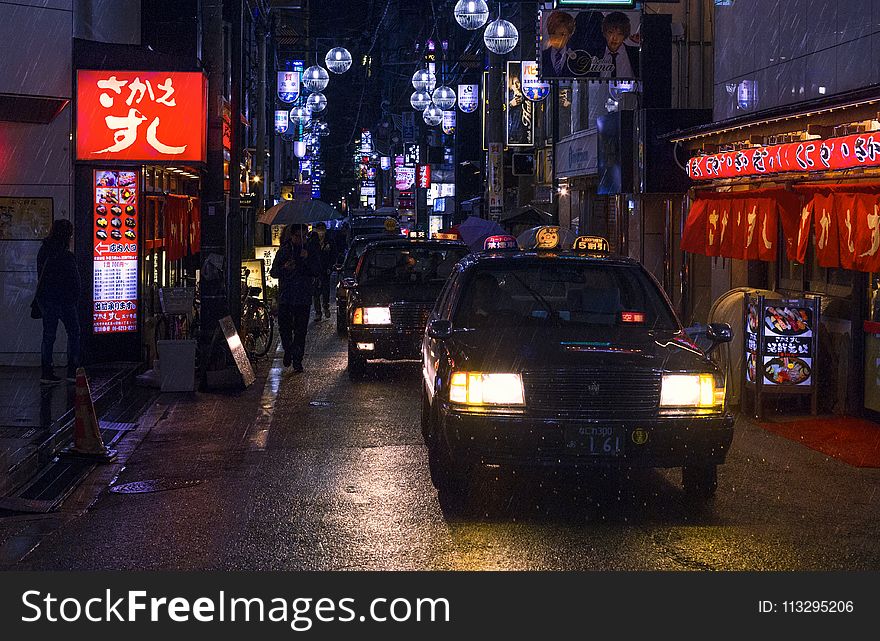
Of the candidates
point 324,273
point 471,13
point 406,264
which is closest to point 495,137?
point 471,13

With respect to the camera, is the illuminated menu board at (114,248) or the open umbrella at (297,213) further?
the open umbrella at (297,213)

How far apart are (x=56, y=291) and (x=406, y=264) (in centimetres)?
521

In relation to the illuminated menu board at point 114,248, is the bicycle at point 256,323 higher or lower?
lower

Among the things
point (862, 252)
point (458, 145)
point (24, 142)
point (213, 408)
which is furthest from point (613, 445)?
point (458, 145)

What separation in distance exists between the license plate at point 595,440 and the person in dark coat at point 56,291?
29.3ft

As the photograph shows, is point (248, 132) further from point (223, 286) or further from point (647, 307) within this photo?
point (647, 307)

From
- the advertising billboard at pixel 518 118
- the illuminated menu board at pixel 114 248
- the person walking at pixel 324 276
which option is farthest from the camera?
the advertising billboard at pixel 518 118

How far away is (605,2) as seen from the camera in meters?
16.8

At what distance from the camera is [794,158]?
42.9 feet

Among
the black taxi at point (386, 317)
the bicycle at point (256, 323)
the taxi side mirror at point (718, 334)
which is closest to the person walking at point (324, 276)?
the bicycle at point (256, 323)

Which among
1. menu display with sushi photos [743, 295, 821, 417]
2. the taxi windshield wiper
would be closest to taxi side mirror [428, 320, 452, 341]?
the taxi windshield wiper

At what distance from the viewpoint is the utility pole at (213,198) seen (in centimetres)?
1503

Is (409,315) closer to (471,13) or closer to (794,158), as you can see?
(794,158)

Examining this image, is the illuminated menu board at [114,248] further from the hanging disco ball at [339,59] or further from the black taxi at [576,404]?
the hanging disco ball at [339,59]
